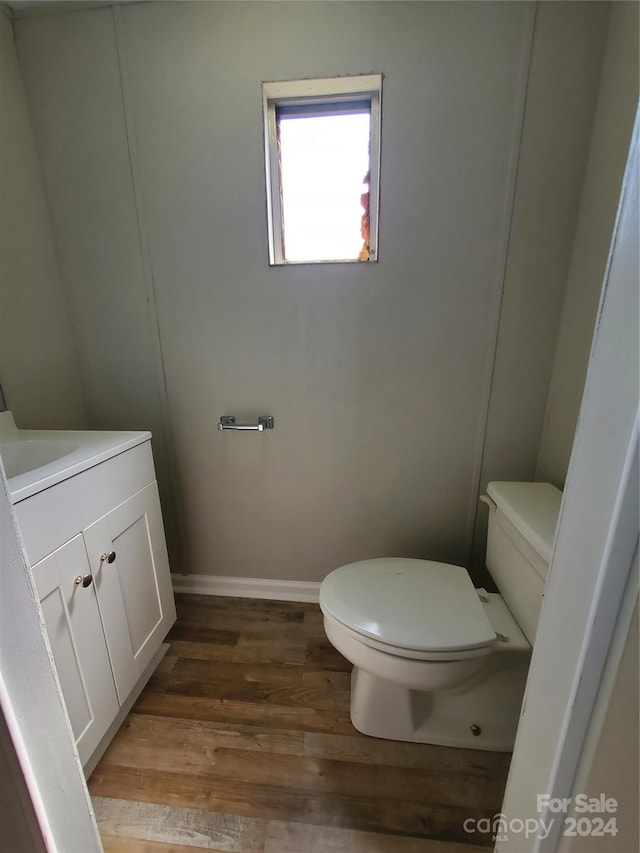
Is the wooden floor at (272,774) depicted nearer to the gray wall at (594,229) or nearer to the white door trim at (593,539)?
the white door trim at (593,539)

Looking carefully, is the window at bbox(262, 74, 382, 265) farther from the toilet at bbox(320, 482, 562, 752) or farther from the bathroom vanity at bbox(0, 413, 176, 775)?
the toilet at bbox(320, 482, 562, 752)

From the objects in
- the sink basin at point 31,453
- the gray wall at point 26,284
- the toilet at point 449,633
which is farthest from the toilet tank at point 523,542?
the gray wall at point 26,284

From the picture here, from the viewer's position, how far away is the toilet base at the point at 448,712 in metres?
1.03

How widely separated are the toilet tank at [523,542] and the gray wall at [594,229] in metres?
0.18

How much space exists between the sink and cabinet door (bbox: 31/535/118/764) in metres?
0.21

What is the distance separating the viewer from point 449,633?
892mm

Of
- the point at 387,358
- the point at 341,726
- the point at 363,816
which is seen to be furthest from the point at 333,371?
the point at 363,816

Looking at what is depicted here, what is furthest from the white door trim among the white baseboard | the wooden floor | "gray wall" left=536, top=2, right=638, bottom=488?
the white baseboard

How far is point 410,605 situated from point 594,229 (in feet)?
3.92

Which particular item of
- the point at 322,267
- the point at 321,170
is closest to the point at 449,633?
the point at 322,267

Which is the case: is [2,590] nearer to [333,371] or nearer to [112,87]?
[333,371]

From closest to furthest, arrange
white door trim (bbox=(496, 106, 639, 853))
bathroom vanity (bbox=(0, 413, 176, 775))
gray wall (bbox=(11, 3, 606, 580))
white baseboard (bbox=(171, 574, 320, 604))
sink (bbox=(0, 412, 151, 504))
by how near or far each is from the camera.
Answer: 1. white door trim (bbox=(496, 106, 639, 853))
2. bathroom vanity (bbox=(0, 413, 176, 775))
3. sink (bbox=(0, 412, 151, 504))
4. gray wall (bbox=(11, 3, 606, 580))
5. white baseboard (bbox=(171, 574, 320, 604))

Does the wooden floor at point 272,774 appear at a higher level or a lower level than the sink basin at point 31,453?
lower

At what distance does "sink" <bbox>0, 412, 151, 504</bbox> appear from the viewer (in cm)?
94
